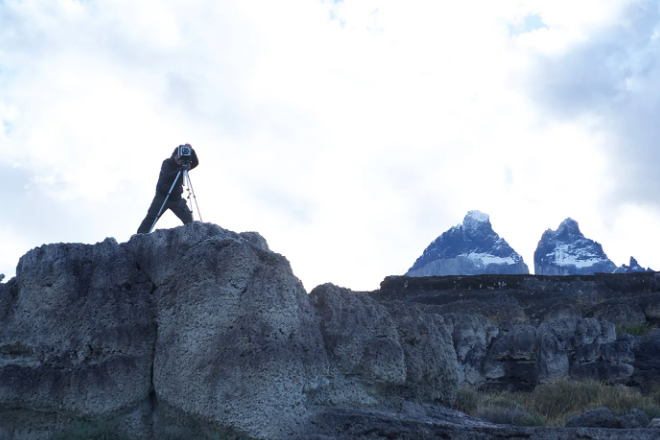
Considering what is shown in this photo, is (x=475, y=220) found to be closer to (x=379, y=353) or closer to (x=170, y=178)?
(x=170, y=178)

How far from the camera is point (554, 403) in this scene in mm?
9828

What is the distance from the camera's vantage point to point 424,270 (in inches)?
2692

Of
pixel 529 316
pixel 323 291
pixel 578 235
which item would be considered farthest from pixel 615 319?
pixel 578 235

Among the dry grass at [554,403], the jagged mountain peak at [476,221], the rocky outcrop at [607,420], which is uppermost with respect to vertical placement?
the jagged mountain peak at [476,221]

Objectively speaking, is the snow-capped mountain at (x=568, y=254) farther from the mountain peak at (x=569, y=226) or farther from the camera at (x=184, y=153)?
the camera at (x=184, y=153)

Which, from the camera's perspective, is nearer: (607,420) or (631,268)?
(607,420)

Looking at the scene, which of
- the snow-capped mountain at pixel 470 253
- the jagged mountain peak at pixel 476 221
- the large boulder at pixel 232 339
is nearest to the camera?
the large boulder at pixel 232 339

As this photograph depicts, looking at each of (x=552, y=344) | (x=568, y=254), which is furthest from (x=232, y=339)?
(x=568, y=254)

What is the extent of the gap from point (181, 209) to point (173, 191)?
0.24 m

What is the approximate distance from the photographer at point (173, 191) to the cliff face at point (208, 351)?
1184mm

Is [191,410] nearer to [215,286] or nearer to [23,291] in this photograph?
[215,286]

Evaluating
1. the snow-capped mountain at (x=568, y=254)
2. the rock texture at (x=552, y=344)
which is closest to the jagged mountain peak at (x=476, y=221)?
the snow-capped mountain at (x=568, y=254)

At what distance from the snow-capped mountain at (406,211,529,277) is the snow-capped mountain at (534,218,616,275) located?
8.39 ft

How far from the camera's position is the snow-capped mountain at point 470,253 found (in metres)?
66.8
